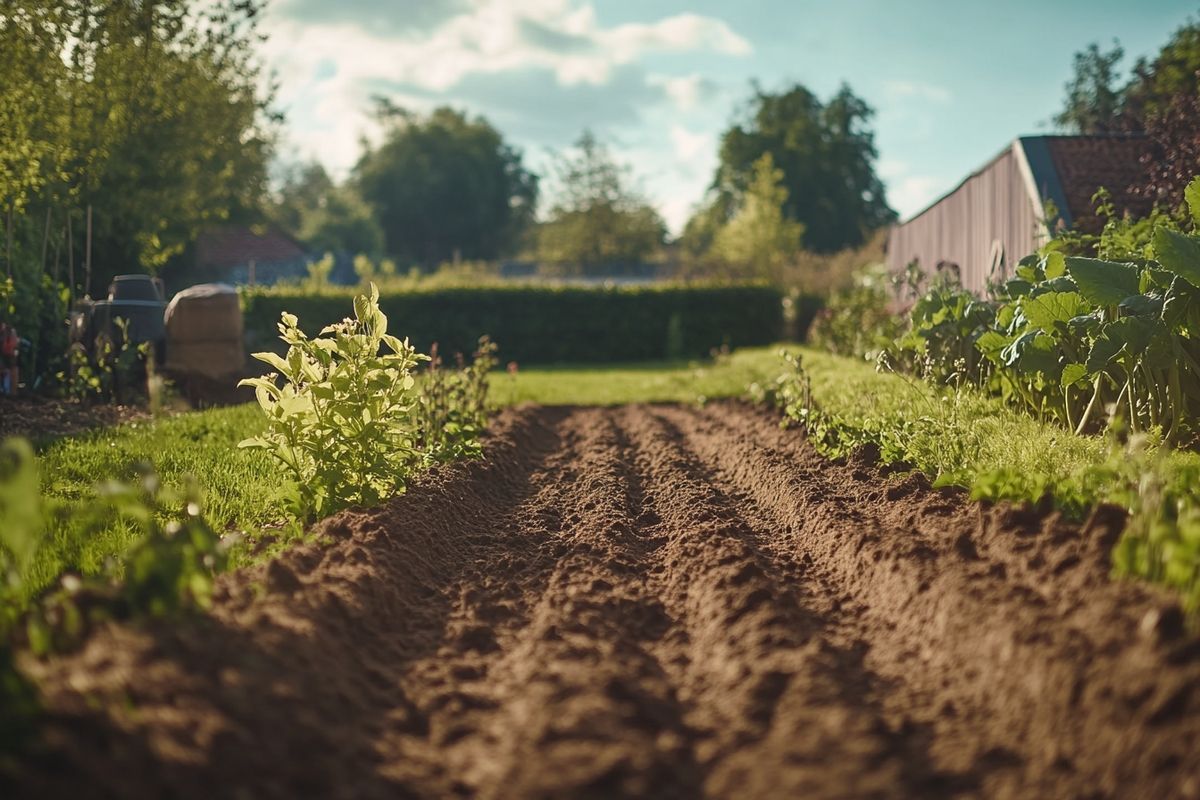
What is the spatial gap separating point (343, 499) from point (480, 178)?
58344 millimetres

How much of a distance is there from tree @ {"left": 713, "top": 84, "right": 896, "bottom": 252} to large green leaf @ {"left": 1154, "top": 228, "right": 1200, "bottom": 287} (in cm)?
4733

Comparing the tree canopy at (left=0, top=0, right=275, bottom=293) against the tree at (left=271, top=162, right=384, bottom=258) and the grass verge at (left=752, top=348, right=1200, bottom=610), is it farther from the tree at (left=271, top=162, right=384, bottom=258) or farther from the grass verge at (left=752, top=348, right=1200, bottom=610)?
the tree at (left=271, top=162, right=384, bottom=258)

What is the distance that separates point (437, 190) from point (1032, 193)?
170ft

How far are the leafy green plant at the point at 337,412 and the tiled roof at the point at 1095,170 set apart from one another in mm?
9259

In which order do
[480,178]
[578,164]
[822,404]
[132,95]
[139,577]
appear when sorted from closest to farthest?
1. [139,577]
2. [822,404]
3. [132,95]
4. [578,164]
5. [480,178]

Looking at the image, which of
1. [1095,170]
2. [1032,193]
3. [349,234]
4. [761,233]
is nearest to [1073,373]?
[1032,193]

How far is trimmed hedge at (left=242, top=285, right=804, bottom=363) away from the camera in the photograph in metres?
21.4

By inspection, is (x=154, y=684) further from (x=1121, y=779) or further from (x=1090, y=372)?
(x=1090, y=372)

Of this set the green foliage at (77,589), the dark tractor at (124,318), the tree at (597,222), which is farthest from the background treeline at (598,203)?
the green foliage at (77,589)

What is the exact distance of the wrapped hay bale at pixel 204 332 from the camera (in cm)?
1305

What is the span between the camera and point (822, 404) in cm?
913

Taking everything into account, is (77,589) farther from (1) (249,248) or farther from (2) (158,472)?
(1) (249,248)

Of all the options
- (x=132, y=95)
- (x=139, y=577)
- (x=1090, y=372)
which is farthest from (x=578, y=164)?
(x=139, y=577)

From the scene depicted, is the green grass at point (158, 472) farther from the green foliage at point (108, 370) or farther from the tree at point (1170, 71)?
the tree at point (1170, 71)
